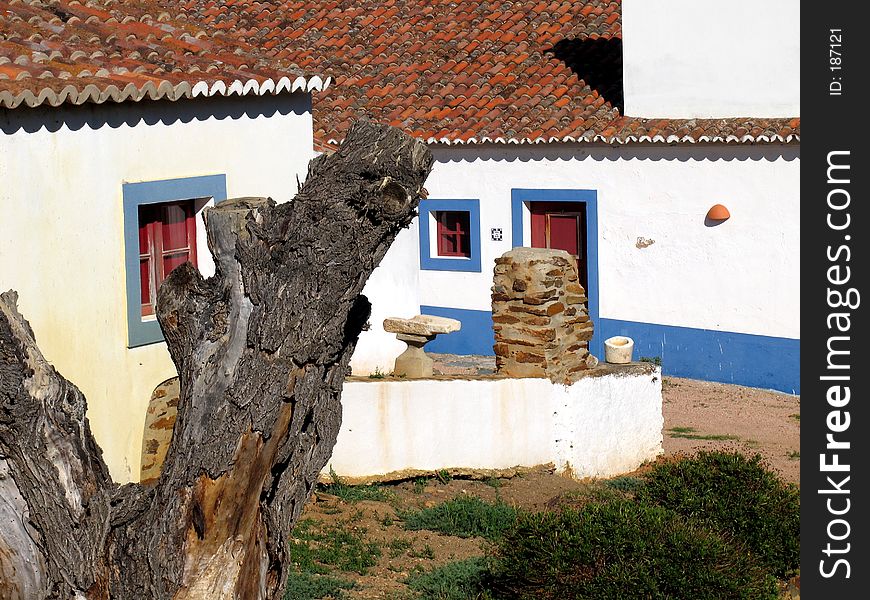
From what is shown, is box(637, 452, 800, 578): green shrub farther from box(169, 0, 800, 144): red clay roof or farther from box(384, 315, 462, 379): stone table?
box(169, 0, 800, 144): red clay roof

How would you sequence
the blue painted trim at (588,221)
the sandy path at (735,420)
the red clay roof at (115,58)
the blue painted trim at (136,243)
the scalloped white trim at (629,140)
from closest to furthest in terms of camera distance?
the red clay roof at (115,58)
the blue painted trim at (136,243)
the sandy path at (735,420)
the scalloped white trim at (629,140)
the blue painted trim at (588,221)

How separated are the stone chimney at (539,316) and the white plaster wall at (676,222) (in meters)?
3.93

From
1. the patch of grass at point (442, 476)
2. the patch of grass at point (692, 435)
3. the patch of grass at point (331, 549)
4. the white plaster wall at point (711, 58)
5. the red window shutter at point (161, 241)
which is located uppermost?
the white plaster wall at point (711, 58)

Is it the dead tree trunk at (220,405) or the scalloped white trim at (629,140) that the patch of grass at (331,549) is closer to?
the dead tree trunk at (220,405)

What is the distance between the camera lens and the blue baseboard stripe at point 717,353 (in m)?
14.4

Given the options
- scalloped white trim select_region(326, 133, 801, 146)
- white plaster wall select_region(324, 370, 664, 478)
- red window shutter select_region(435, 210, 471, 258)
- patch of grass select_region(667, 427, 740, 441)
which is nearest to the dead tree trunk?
white plaster wall select_region(324, 370, 664, 478)

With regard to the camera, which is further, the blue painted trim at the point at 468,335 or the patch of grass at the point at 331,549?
the blue painted trim at the point at 468,335

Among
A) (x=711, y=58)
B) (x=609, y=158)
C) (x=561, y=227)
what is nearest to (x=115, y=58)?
(x=609, y=158)

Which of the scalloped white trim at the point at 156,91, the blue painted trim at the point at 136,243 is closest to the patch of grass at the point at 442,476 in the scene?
the blue painted trim at the point at 136,243

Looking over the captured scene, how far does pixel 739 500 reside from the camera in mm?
9039

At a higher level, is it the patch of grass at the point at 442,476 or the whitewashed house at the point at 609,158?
the whitewashed house at the point at 609,158

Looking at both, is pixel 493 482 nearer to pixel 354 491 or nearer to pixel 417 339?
pixel 354 491
